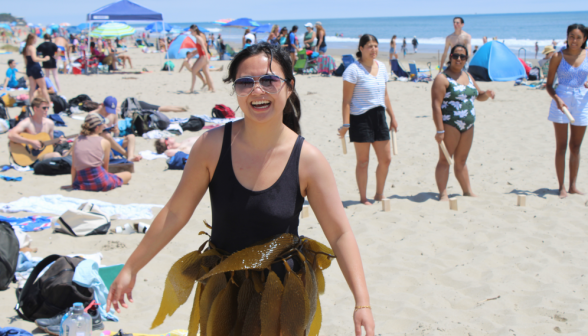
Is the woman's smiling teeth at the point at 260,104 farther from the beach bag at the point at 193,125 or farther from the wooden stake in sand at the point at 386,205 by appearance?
the beach bag at the point at 193,125

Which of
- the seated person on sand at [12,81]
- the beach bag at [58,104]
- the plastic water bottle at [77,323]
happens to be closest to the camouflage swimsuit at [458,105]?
the plastic water bottle at [77,323]

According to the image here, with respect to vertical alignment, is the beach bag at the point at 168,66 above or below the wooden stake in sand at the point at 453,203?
above

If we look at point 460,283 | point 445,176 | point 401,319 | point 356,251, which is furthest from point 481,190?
point 356,251

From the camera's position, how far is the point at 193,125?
30.1 ft

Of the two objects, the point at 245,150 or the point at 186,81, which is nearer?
the point at 245,150

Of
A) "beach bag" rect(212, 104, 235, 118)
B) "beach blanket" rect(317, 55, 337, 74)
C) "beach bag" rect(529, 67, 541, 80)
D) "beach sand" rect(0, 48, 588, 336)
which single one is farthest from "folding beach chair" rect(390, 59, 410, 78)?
"beach bag" rect(212, 104, 235, 118)

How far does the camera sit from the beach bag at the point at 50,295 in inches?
115

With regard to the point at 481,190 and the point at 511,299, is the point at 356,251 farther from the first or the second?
the point at 481,190

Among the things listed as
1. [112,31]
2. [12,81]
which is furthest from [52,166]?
[112,31]

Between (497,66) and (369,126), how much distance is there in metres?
11.9

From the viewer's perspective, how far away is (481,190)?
5.85 metres

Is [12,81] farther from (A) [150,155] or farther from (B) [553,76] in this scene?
(B) [553,76]

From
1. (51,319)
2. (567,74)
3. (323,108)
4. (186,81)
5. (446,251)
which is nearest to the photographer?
(51,319)

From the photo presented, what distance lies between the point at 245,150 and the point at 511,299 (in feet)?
8.02
